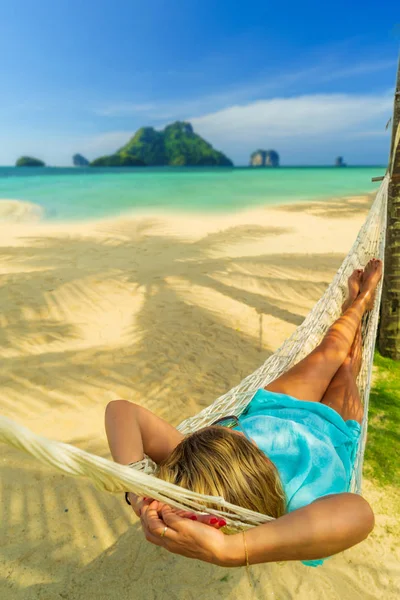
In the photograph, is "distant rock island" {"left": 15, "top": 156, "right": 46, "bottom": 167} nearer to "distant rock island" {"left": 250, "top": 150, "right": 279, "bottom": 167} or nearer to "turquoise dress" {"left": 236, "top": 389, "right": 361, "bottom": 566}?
"distant rock island" {"left": 250, "top": 150, "right": 279, "bottom": 167}

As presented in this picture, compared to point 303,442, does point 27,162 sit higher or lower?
higher

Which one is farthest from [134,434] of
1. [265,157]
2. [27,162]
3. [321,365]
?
[265,157]

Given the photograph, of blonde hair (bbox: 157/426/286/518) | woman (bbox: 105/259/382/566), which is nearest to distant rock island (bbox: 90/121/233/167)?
woman (bbox: 105/259/382/566)

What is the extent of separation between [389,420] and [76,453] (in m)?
1.73

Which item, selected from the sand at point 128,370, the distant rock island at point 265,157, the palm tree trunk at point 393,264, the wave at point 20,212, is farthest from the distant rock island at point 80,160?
the palm tree trunk at point 393,264

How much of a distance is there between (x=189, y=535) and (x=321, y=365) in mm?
906

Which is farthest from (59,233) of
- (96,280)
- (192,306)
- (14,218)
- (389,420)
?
(389,420)

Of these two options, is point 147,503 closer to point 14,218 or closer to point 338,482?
point 338,482

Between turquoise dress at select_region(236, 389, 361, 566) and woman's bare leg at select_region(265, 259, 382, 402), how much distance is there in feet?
0.30

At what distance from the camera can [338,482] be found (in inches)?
42.6

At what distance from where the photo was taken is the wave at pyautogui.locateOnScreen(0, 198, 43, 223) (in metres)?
10.1

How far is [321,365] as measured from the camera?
1526 millimetres

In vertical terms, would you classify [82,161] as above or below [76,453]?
above

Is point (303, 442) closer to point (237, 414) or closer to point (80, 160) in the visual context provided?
point (237, 414)
